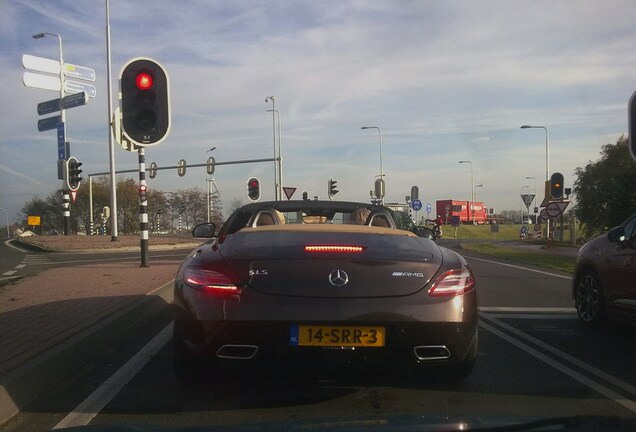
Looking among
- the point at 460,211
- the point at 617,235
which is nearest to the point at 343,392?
the point at 617,235

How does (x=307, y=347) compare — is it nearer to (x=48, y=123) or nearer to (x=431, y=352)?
(x=431, y=352)

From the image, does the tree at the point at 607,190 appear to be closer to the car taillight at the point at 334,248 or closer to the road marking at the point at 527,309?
the road marking at the point at 527,309

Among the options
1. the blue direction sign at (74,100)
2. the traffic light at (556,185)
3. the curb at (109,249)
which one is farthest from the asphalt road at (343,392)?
the blue direction sign at (74,100)

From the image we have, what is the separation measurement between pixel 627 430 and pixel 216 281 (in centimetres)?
253

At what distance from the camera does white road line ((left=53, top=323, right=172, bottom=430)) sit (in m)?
3.98

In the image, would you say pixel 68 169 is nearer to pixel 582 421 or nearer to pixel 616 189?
pixel 616 189

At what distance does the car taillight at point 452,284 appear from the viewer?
406 centimetres

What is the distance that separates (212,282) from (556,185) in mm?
24116

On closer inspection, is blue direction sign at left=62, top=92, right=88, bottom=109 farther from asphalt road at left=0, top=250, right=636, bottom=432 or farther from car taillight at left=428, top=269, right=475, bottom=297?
car taillight at left=428, top=269, right=475, bottom=297

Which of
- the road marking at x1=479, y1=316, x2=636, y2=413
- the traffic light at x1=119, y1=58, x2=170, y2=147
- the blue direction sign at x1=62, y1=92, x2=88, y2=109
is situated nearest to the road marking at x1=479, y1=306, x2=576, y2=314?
the road marking at x1=479, y1=316, x2=636, y2=413

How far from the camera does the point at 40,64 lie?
1180 inches

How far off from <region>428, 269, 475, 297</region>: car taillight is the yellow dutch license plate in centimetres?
47

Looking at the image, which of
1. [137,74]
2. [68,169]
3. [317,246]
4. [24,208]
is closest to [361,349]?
[317,246]

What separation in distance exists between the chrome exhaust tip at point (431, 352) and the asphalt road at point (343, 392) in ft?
1.20
